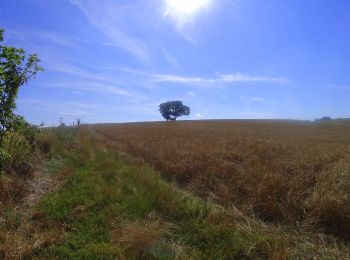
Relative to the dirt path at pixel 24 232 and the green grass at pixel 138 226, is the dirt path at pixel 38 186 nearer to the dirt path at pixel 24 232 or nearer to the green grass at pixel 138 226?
the dirt path at pixel 24 232

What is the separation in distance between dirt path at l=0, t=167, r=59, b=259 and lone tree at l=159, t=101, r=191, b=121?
90.7 metres

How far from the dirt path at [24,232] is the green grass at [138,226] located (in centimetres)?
18

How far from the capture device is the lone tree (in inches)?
3930

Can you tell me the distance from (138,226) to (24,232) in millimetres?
2102

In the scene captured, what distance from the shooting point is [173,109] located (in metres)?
100

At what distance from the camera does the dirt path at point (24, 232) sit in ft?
18.4

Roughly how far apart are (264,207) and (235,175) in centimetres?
246

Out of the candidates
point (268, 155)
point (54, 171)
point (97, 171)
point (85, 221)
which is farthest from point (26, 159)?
point (268, 155)

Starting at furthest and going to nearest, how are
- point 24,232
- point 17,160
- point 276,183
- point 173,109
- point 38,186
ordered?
point 173,109, point 17,160, point 38,186, point 276,183, point 24,232

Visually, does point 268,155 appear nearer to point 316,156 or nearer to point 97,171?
point 316,156

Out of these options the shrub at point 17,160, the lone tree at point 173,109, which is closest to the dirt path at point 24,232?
the shrub at point 17,160

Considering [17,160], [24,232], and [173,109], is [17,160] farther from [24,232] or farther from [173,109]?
[173,109]

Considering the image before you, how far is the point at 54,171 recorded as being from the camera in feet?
39.4

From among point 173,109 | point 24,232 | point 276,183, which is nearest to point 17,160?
point 24,232
